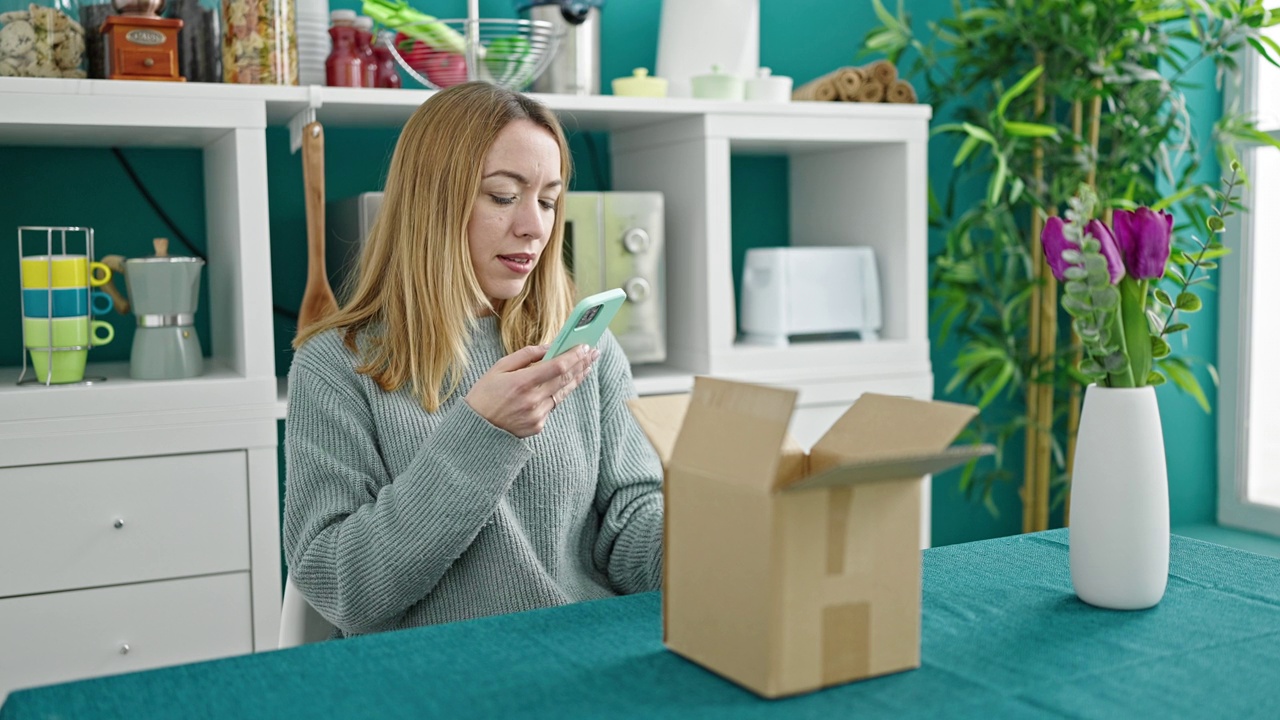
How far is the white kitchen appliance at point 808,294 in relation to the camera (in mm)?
2375

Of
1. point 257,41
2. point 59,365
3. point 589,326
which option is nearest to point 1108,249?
point 589,326

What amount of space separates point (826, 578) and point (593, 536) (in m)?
0.70

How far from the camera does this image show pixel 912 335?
2.44 metres

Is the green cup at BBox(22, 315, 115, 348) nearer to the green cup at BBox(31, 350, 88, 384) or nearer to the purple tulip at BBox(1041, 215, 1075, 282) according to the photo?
the green cup at BBox(31, 350, 88, 384)

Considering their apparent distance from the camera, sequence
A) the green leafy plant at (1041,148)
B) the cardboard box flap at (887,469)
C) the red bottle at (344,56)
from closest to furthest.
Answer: the cardboard box flap at (887,469), the red bottle at (344,56), the green leafy plant at (1041,148)

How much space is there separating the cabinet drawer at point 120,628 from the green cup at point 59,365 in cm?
33

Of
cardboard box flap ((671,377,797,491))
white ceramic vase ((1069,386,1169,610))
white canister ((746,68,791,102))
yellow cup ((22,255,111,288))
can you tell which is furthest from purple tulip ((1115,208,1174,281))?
yellow cup ((22,255,111,288))

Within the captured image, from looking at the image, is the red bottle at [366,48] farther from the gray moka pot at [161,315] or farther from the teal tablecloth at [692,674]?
the teal tablecloth at [692,674]

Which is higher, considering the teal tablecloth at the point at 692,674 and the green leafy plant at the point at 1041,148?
the green leafy plant at the point at 1041,148

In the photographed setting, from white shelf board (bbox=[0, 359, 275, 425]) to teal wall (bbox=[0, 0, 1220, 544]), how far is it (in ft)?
1.13

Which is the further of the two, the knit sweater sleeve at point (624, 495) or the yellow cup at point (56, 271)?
the yellow cup at point (56, 271)

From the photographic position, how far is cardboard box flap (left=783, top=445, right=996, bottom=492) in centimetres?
83

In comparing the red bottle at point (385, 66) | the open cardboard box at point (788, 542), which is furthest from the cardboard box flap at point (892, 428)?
the red bottle at point (385, 66)

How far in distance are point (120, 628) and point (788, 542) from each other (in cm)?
141
